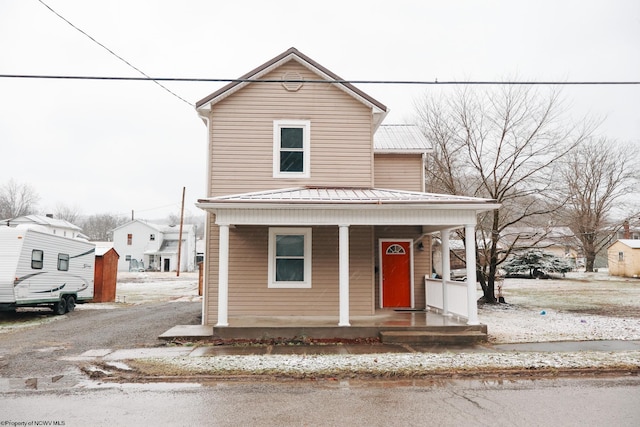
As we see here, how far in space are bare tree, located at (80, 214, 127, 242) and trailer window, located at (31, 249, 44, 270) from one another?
92.6 metres

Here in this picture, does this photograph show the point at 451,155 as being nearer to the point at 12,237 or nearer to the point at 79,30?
the point at 79,30

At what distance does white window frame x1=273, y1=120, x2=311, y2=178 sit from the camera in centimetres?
1332

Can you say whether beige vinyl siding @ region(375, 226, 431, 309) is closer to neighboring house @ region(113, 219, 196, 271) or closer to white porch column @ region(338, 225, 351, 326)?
white porch column @ region(338, 225, 351, 326)

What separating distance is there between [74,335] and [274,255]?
5615 millimetres

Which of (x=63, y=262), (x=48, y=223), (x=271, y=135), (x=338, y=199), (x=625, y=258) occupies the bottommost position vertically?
(x=63, y=262)

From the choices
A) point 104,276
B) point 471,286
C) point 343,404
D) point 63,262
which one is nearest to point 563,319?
point 471,286

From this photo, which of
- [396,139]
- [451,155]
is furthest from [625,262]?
[396,139]

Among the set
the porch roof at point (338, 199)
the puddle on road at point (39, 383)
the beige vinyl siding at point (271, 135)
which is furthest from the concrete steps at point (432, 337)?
the puddle on road at point (39, 383)

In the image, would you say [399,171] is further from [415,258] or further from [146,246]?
[146,246]

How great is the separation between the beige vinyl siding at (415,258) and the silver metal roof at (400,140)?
2499 mm

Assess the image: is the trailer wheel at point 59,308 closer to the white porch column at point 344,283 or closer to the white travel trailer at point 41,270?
the white travel trailer at point 41,270

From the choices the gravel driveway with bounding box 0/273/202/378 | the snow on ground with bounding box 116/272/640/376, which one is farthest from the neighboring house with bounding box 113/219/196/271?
the snow on ground with bounding box 116/272/640/376

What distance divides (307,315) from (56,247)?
10.8 meters

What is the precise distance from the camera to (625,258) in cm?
4166
